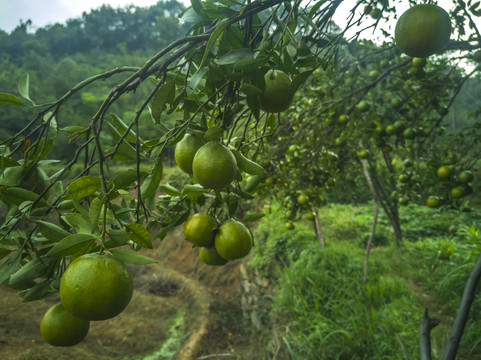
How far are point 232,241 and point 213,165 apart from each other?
307 millimetres

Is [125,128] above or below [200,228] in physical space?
above

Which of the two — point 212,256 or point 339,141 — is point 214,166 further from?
point 339,141

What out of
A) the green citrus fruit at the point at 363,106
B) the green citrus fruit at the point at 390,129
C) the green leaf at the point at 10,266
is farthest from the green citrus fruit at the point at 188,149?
the green citrus fruit at the point at 363,106

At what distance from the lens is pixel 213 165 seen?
1.75ft

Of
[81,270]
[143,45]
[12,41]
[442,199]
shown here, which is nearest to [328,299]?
[442,199]

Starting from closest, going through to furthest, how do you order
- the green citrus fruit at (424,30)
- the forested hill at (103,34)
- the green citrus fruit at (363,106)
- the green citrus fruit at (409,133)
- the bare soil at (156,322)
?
the green citrus fruit at (424,30) < the green citrus fruit at (409,133) < the green citrus fruit at (363,106) < the bare soil at (156,322) < the forested hill at (103,34)

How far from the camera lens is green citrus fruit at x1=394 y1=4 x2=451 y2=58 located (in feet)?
2.33

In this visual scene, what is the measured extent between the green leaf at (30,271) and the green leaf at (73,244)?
0.09 metres

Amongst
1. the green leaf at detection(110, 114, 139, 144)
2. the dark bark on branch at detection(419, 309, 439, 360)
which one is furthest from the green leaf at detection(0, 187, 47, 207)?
the dark bark on branch at detection(419, 309, 439, 360)

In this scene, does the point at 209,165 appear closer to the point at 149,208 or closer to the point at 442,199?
the point at 149,208

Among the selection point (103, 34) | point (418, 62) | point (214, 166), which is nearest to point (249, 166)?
point (214, 166)

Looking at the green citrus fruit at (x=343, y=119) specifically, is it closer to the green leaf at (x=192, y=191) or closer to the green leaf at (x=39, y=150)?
the green leaf at (x=192, y=191)

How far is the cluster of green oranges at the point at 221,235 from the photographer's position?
0.78 metres

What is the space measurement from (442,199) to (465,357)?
1236mm
